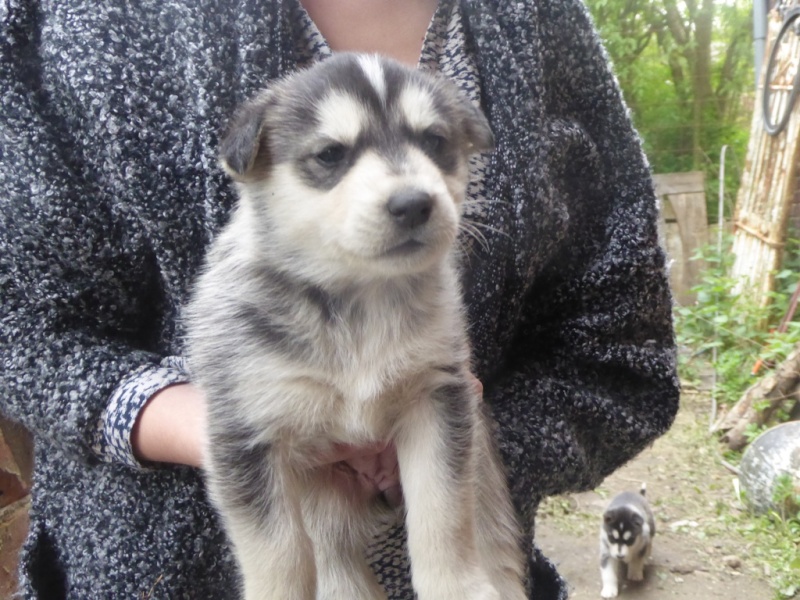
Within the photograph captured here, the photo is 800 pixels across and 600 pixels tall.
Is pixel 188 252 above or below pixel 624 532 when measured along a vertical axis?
above

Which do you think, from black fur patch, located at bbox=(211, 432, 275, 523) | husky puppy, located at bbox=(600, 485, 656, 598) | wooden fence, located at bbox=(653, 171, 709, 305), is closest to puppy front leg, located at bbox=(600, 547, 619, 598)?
husky puppy, located at bbox=(600, 485, 656, 598)

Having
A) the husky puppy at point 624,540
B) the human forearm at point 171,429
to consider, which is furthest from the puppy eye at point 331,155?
the husky puppy at point 624,540

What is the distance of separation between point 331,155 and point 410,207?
252 millimetres

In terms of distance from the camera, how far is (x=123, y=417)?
175cm

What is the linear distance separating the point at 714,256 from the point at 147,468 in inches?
265

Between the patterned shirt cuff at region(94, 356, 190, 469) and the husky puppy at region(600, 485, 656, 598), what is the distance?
11.5 feet

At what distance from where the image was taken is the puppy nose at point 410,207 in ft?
5.08

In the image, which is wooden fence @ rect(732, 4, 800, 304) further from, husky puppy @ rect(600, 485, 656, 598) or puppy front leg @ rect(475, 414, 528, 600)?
puppy front leg @ rect(475, 414, 528, 600)

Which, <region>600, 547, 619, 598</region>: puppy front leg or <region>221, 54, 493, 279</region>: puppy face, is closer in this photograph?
<region>221, 54, 493, 279</region>: puppy face

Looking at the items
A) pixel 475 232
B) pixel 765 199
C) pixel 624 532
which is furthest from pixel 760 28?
pixel 475 232

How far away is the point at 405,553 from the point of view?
206 centimetres

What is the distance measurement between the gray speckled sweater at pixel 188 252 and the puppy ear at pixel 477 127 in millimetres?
102

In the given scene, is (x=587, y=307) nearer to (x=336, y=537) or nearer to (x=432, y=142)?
(x=432, y=142)

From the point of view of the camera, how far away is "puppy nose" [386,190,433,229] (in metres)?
1.55
